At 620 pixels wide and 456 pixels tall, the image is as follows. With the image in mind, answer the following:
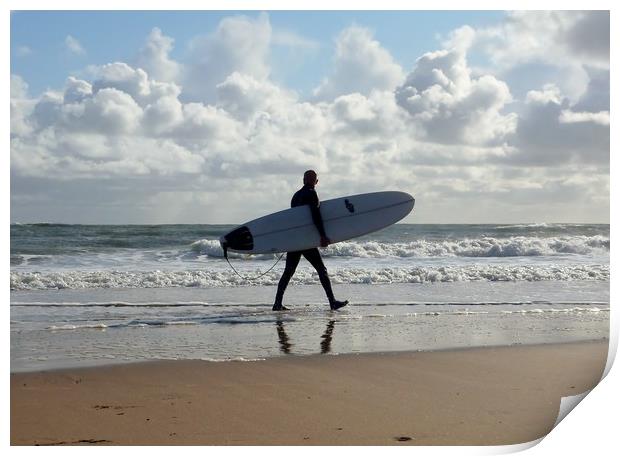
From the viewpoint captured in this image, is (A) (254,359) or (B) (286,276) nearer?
(A) (254,359)

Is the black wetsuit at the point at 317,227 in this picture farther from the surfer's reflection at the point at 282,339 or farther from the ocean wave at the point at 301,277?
the ocean wave at the point at 301,277

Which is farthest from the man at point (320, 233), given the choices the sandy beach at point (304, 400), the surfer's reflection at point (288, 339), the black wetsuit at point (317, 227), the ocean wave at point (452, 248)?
the ocean wave at point (452, 248)

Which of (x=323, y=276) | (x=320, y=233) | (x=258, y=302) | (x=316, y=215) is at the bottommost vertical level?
(x=258, y=302)

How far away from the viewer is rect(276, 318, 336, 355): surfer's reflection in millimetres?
4711

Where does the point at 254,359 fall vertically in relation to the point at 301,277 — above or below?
below

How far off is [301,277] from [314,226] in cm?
223

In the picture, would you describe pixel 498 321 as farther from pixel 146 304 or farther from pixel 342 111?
pixel 146 304

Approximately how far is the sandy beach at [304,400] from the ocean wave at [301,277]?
446cm

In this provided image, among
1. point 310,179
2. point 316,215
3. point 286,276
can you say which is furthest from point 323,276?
point 310,179

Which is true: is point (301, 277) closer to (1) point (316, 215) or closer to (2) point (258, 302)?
(2) point (258, 302)

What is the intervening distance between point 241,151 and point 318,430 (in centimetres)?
190

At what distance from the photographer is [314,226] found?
676 cm

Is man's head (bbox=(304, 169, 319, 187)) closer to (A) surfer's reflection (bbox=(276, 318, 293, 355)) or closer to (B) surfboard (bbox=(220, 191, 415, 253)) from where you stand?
(B) surfboard (bbox=(220, 191, 415, 253))

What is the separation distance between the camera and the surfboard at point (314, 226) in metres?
6.77
